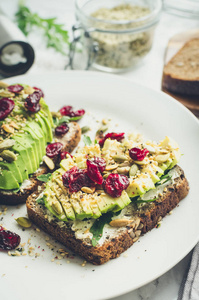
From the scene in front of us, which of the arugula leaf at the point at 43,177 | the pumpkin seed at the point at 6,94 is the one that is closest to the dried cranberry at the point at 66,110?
the pumpkin seed at the point at 6,94

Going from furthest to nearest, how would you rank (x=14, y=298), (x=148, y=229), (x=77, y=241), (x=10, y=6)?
1. (x=10, y=6)
2. (x=148, y=229)
3. (x=77, y=241)
4. (x=14, y=298)

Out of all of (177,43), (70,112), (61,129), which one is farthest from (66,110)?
(177,43)

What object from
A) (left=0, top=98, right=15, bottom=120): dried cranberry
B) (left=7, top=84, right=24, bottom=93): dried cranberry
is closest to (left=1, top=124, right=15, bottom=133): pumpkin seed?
(left=0, top=98, right=15, bottom=120): dried cranberry

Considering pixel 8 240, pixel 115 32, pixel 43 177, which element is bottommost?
pixel 8 240

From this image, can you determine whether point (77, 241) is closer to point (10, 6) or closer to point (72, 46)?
point (72, 46)

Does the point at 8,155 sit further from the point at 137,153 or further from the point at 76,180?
the point at 137,153

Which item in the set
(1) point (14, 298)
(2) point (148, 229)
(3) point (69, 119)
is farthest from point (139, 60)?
(1) point (14, 298)

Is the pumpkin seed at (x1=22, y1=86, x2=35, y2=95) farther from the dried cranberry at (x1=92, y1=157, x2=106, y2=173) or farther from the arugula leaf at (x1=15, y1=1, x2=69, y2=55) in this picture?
the arugula leaf at (x1=15, y1=1, x2=69, y2=55)
